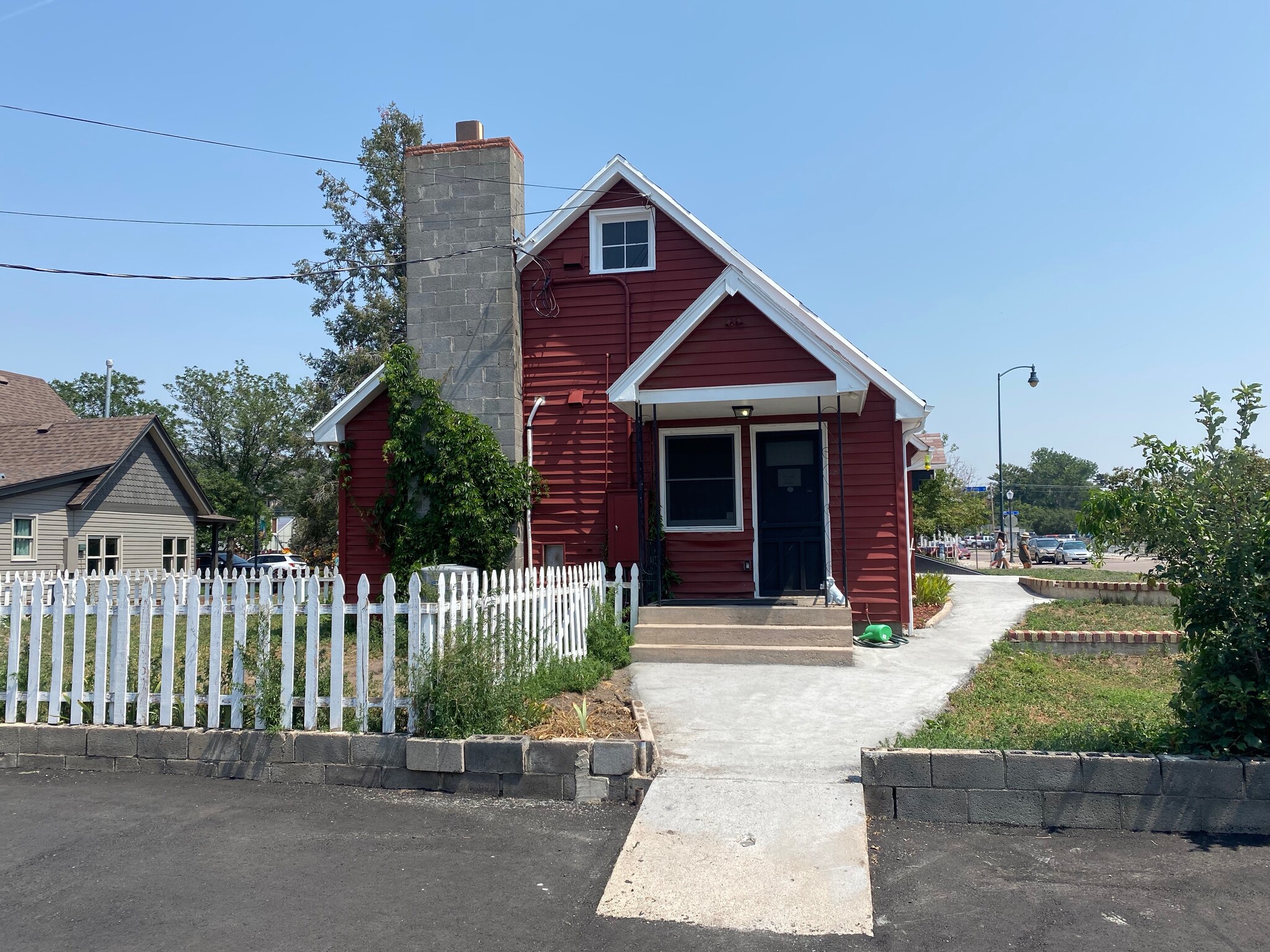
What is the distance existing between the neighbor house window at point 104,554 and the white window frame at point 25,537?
166 cm

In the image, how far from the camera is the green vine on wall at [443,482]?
12539 millimetres

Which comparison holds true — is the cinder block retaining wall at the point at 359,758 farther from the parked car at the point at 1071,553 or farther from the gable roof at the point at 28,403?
the parked car at the point at 1071,553

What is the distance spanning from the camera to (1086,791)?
5.28 m

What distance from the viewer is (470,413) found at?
1315cm

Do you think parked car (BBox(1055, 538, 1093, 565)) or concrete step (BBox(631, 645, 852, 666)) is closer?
concrete step (BBox(631, 645, 852, 666))

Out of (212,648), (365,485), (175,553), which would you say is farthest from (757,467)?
(175,553)

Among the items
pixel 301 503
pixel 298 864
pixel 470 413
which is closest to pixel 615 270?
pixel 470 413

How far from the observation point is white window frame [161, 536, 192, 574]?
90.7 ft

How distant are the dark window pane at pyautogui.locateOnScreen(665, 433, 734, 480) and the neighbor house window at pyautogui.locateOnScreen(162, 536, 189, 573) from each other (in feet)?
67.0

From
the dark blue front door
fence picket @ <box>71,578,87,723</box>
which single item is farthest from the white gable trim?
fence picket @ <box>71,578,87,723</box>

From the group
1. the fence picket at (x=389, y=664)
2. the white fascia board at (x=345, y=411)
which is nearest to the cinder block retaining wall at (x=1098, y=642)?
the fence picket at (x=389, y=664)

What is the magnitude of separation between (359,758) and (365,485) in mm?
8328

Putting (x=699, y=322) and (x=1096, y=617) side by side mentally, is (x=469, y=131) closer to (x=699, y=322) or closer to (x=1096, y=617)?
(x=699, y=322)

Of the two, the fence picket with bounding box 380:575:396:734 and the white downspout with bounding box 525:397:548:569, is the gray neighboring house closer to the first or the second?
the white downspout with bounding box 525:397:548:569
